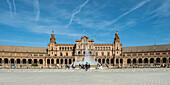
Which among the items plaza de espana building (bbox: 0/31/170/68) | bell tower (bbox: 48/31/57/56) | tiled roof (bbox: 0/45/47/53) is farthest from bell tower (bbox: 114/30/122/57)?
tiled roof (bbox: 0/45/47/53)

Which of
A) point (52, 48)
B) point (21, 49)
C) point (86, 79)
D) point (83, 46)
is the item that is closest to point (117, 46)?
point (83, 46)

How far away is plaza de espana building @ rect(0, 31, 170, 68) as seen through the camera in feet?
354

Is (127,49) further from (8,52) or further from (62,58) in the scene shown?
(8,52)

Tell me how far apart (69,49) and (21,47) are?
3019cm

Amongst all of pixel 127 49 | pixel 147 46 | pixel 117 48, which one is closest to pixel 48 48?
pixel 117 48

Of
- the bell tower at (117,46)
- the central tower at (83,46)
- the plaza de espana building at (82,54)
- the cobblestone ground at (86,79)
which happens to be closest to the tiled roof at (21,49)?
the plaza de espana building at (82,54)

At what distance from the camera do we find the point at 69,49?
119 meters

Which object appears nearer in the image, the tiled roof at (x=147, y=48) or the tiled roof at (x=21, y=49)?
the tiled roof at (x=21, y=49)

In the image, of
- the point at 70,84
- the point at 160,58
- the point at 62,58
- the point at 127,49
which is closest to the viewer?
the point at 70,84

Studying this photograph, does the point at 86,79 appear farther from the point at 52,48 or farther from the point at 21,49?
the point at 21,49

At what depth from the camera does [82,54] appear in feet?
363

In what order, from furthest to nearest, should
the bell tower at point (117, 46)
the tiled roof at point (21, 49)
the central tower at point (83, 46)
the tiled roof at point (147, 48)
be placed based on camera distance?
the bell tower at point (117, 46) < the central tower at point (83, 46) < the tiled roof at point (147, 48) < the tiled roof at point (21, 49)

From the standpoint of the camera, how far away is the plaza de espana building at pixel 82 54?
108 metres

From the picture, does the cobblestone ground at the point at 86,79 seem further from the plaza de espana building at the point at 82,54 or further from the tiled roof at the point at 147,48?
the tiled roof at the point at 147,48
